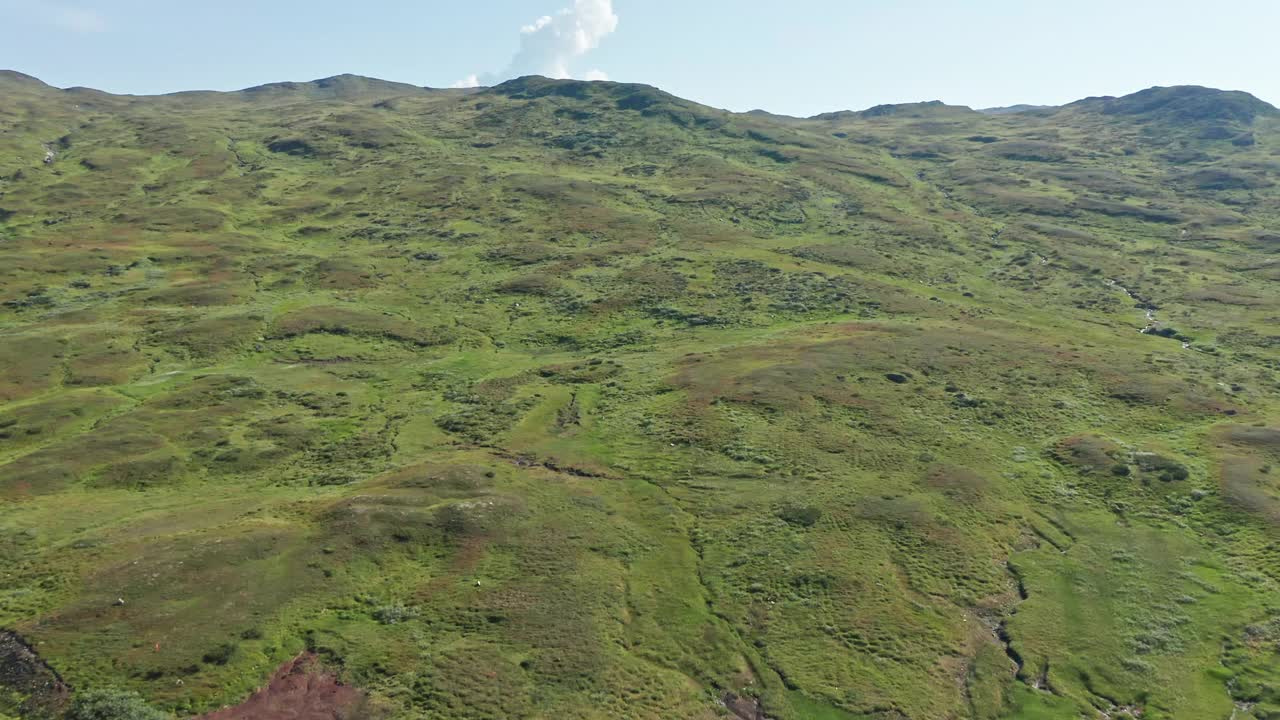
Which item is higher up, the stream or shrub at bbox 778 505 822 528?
the stream

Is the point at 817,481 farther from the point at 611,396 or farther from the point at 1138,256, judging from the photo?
the point at 1138,256

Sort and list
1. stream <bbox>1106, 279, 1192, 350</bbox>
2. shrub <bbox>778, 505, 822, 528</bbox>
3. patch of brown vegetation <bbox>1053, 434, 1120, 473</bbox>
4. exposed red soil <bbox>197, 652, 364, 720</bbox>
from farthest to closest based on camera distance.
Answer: stream <bbox>1106, 279, 1192, 350</bbox>, patch of brown vegetation <bbox>1053, 434, 1120, 473</bbox>, shrub <bbox>778, 505, 822, 528</bbox>, exposed red soil <bbox>197, 652, 364, 720</bbox>

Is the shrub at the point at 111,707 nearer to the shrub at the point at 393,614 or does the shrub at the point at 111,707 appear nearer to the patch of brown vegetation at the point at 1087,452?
the shrub at the point at 393,614

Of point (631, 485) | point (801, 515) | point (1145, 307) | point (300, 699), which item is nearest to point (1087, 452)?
point (801, 515)

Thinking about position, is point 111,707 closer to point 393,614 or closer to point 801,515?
point 393,614

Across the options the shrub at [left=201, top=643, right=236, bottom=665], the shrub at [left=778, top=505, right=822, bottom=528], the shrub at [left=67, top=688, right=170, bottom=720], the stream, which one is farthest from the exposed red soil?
the stream

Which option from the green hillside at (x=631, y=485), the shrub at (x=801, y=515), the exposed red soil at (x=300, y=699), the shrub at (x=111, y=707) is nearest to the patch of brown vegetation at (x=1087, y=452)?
the green hillside at (x=631, y=485)

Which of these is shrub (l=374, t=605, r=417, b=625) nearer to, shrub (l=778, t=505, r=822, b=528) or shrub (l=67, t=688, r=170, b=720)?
shrub (l=67, t=688, r=170, b=720)
